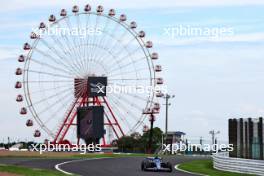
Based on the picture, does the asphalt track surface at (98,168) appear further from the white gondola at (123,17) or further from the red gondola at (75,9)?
the red gondola at (75,9)

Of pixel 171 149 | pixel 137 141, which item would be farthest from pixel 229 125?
pixel 137 141

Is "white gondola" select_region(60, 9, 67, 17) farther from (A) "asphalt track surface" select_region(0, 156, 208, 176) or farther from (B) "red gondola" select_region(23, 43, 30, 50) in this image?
(A) "asphalt track surface" select_region(0, 156, 208, 176)

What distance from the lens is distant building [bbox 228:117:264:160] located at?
31594 mm

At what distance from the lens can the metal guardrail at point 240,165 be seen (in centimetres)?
2997

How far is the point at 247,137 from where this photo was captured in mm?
32969

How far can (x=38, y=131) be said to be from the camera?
70.6 metres

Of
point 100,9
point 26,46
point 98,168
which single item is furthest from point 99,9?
point 98,168

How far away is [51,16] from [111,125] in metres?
13.5

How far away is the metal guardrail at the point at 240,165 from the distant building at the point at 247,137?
1.88ft

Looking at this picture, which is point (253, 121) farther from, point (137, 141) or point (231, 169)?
point (137, 141)

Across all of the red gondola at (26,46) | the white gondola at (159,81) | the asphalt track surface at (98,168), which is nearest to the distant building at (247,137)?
the asphalt track surface at (98,168)

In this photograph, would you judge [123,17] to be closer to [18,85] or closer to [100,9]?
[100,9]

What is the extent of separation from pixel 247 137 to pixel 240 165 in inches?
53.5

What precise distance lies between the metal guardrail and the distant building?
57 centimetres
